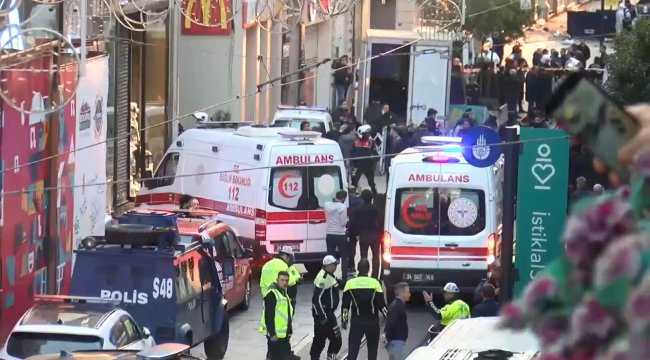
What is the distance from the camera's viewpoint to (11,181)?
55.4 feet

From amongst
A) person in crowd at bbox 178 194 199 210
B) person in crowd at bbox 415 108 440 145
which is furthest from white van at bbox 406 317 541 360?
person in crowd at bbox 415 108 440 145

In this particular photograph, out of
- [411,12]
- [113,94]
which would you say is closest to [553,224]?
[113,94]

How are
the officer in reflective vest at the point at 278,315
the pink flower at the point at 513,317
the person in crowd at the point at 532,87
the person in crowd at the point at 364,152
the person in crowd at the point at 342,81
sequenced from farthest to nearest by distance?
the person in crowd at the point at 342,81, the person in crowd at the point at 532,87, the person in crowd at the point at 364,152, the officer in reflective vest at the point at 278,315, the pink flower at the point at 513,317

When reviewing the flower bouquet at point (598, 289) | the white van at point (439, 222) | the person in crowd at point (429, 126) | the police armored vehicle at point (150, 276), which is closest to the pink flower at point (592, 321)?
the flower bouquet at point (598, 289)

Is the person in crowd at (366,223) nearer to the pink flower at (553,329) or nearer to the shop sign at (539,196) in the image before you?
the shop sign at (539,196)

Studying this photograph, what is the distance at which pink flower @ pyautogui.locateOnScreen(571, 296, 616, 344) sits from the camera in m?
2.82

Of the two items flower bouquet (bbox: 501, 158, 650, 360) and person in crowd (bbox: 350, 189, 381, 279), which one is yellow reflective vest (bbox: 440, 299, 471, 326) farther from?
flower bouquet (bbox: 501, 158, 650, 360)

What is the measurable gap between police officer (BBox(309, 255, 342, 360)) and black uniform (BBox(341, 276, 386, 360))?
0.38 meters

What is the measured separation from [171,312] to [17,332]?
2.98 meters

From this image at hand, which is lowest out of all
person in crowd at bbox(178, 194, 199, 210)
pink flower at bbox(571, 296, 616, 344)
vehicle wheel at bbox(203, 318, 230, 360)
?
vehicle wheel at bbox(203, 318, 230, 360)

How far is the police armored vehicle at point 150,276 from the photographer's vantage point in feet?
50.1

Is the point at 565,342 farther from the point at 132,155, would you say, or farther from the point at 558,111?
the point at 132,155

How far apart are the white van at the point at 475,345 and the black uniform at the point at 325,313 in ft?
18.1

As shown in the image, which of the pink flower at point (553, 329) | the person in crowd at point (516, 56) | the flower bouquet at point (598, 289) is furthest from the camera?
the person in crowd at point (516, 56)
